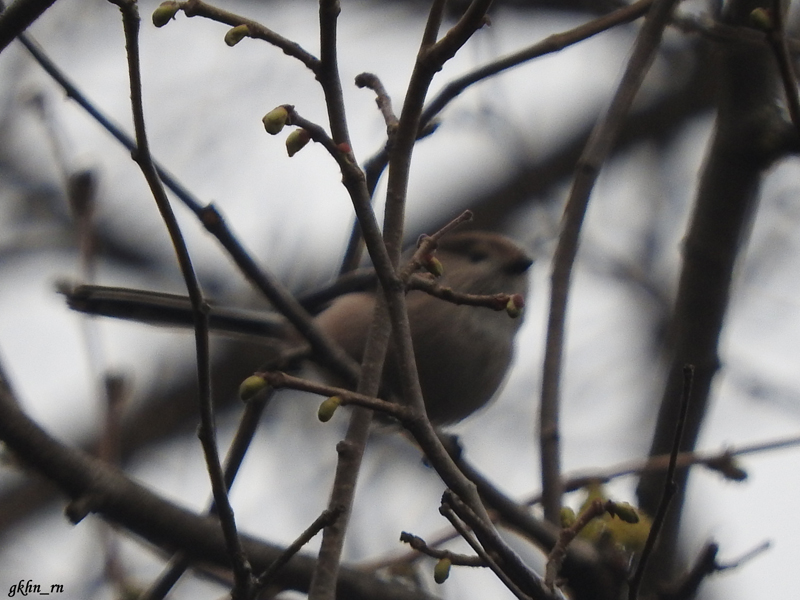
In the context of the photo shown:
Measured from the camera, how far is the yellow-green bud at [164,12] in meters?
1.43

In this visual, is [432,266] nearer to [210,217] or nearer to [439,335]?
[210,217]

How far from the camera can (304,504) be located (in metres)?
4.45

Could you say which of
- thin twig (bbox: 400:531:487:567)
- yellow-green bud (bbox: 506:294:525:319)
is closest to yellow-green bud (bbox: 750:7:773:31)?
yellow-green bud (bbox: 506:294:525:319)

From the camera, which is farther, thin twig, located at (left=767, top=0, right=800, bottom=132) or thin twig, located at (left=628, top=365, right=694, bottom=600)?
thin twig, located at (left=767, top=0, right=800, bottom=132)

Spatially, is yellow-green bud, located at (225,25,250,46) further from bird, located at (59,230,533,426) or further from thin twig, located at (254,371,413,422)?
bird, located at (59,230,533,426)

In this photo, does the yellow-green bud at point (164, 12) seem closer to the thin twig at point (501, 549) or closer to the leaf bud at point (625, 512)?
the thin twig at point (501, 549)

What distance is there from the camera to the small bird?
3.04 metres

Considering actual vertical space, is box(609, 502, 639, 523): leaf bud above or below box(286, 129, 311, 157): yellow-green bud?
below

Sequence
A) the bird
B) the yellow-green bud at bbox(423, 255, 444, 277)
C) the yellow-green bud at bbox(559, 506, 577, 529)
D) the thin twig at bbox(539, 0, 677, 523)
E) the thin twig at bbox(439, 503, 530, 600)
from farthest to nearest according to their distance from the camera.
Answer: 1. the bird
2. the thin twig at bbox(539, 0, 677, 523)
3. the yellow-green bud at bbox(559, 506, 577, 529)
4. the yellow-green bud at bbox(423, 255, 444, 277)
5. the thin twig at bbox(439, 503, 530, 600)

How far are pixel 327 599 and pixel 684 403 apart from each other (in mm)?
579

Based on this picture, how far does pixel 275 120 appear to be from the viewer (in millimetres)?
1405

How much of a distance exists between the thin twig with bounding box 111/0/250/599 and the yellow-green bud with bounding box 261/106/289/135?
18 centimetres

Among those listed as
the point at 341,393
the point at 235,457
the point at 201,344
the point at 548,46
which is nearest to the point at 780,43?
the point at 548,46

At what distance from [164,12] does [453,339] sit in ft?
5.81
